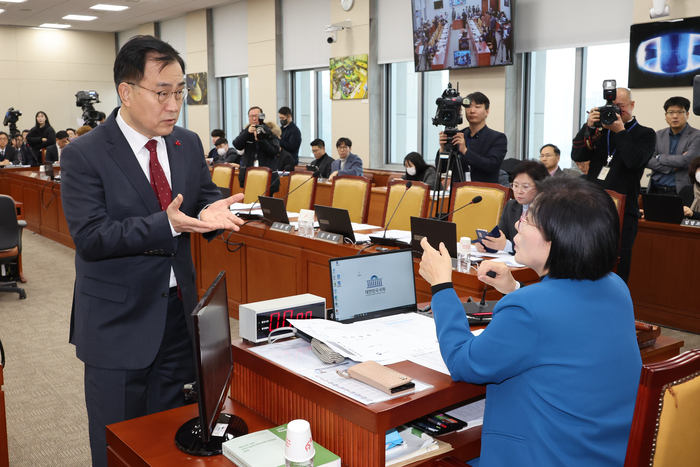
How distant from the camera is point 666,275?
4.13 m

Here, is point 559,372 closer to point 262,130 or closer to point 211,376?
point 211,376

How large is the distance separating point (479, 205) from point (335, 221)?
96 centimetres

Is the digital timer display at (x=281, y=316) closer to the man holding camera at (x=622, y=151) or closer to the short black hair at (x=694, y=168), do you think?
the man holding camera at (x=622, y=151)

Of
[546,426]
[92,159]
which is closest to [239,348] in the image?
[92,159]

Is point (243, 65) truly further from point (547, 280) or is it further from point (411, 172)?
point (547, 280)

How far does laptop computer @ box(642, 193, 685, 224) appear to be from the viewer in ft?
13.3

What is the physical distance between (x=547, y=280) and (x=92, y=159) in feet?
3.91

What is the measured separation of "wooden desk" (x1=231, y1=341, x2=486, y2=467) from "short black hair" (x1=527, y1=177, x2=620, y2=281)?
15.7 inches

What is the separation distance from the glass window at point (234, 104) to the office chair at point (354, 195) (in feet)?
22.9

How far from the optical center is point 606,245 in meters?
1.24

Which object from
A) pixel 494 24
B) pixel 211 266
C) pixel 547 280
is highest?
pixel 494 24

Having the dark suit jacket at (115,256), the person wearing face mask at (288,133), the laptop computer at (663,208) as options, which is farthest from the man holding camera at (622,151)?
the person wearing face mask at (288,133)

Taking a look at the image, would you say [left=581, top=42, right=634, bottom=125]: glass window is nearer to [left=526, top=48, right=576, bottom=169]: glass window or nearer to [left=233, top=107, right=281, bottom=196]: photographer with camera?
[left=526, top=48, right=576, bottom=169]: glass window

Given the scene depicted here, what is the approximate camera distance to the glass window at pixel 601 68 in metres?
6.05
